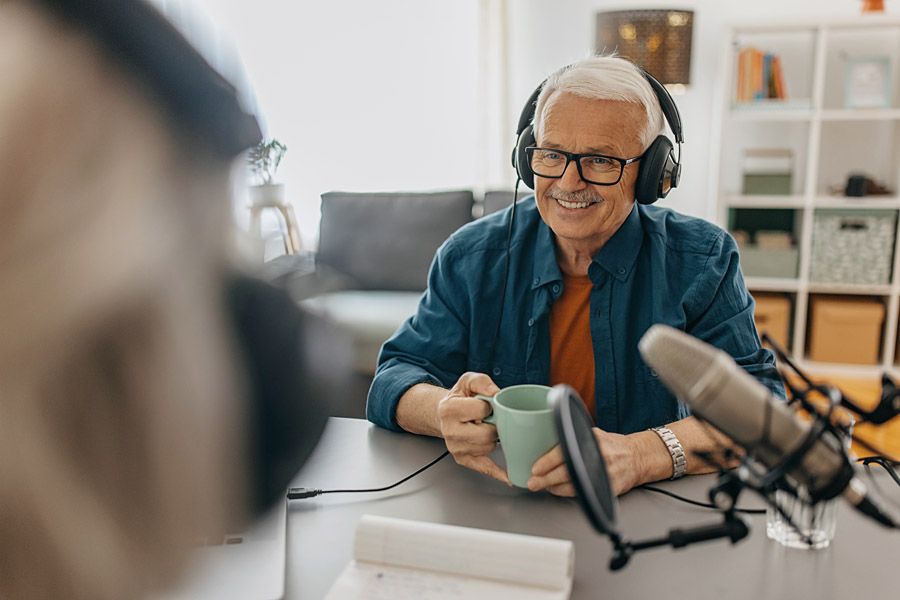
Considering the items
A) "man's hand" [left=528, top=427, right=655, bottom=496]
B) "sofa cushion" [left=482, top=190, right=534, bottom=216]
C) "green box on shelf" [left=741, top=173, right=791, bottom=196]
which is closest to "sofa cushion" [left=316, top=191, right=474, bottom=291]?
"sofa cushion" [left=482, top=190, right=534, bottom=216]

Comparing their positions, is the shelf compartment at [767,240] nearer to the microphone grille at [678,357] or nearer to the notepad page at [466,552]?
the notepad page at [466,552]

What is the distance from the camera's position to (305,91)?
3414 mm

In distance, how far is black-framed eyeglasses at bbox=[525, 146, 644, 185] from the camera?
117cm

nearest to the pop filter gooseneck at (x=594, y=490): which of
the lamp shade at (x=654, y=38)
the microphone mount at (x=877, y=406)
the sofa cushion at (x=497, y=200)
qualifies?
the microphone mount at (x=877, y=406)

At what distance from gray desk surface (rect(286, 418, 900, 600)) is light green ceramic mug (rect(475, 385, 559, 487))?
60mm

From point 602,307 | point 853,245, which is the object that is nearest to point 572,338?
point 602,307

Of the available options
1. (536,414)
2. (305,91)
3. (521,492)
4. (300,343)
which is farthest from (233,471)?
(305,91)

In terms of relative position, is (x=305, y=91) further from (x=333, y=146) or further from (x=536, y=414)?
(x=536, y=414)

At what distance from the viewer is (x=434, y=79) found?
3844 mm

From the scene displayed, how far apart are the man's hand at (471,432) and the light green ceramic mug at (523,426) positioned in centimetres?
2

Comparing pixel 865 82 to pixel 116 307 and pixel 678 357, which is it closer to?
pixel 678 357

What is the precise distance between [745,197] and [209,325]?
11.8 ft

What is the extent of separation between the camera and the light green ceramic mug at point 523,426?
2.31ft

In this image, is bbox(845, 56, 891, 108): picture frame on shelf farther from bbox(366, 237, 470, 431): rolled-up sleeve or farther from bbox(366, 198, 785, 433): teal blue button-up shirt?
bbox(366, 237, 470, 431): rolled-up sleeve
